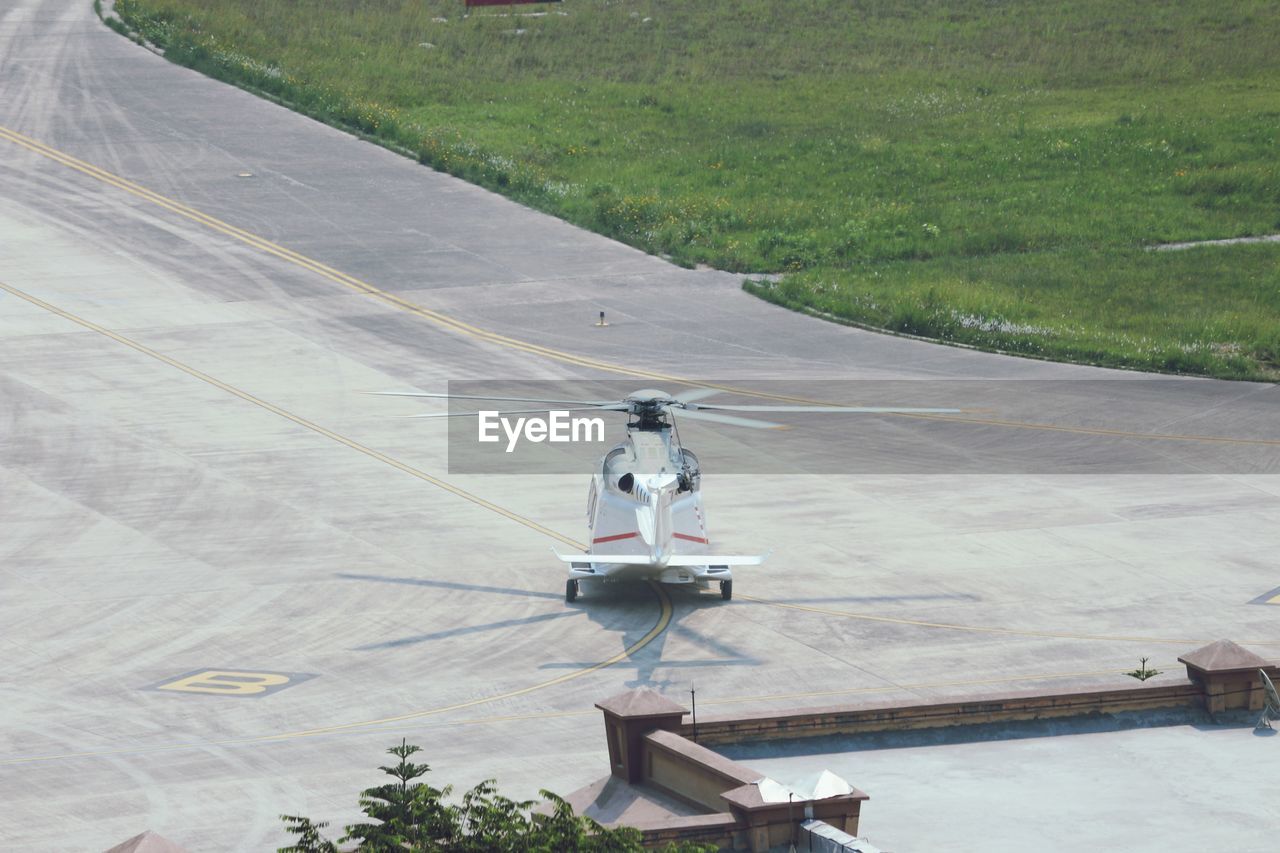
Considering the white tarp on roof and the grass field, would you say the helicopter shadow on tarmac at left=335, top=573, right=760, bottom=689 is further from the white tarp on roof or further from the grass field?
the grass field

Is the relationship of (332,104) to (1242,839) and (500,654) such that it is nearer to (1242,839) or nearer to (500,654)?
(500,654)

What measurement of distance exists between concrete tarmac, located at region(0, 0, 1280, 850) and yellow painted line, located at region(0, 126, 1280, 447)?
0.25 meters

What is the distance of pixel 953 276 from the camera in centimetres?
6806

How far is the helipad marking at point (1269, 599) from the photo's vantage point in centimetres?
3791

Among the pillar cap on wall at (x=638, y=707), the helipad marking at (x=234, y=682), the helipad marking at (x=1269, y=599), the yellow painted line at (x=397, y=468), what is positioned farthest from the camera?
the helipad marking at (x=1269, y=599)

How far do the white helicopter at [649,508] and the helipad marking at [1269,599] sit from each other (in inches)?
323

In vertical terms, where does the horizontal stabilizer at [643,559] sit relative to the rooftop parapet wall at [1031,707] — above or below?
above

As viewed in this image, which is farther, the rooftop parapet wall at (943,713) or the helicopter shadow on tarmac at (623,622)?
the helicopter shadow on tarmac at (623,622)

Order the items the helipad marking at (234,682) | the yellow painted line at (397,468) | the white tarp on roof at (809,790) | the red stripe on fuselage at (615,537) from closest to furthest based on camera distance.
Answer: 1. the white tarp on roof at (809,790)
2. the yellow painted line at (397,468)
3. the helipad marking at (234,682)
4. the red stripe on fuselage at (615,537)

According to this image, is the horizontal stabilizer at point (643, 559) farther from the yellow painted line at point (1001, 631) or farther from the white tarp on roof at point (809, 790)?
the white tarp on roof at point (809, 790)

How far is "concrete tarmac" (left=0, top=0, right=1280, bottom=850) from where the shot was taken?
104 feet

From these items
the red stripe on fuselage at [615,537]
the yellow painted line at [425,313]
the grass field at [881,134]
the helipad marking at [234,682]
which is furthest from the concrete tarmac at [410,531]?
the grass field at [881,134]

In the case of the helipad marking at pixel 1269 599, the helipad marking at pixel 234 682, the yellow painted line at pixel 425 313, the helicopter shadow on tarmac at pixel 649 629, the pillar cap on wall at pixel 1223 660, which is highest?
the yellow painted line at pixel 425 313

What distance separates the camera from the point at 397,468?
161 ft
